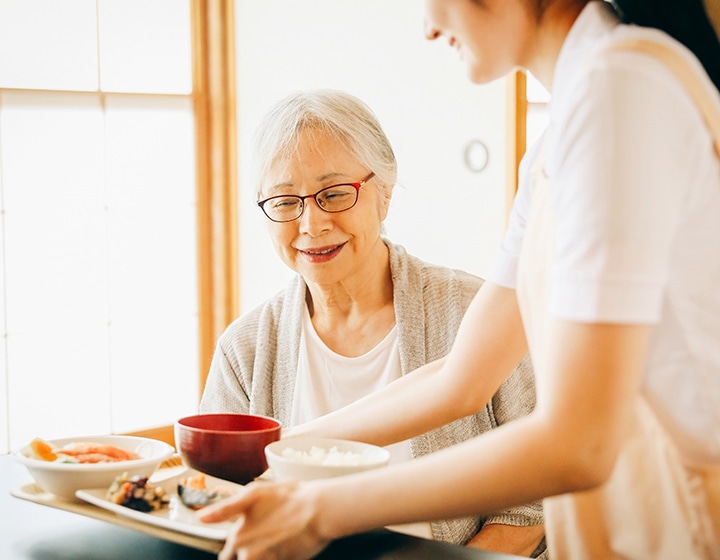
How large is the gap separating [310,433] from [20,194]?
A: 2.96 meters

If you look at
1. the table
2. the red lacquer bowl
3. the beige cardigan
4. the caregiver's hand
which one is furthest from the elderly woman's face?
the caregiver's hand

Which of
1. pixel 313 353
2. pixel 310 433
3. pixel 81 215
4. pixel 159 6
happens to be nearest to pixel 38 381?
pixel 81 215

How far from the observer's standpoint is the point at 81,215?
13.3 feet

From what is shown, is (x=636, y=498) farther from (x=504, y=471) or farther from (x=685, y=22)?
(x=685, y=22)

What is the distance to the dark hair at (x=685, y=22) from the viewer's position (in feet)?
2.82

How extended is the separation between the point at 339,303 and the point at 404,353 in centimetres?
23

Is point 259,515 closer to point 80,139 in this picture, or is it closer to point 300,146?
point 300,146

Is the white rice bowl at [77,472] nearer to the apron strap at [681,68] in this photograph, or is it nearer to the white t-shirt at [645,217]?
the white t-shirt at [645,217]

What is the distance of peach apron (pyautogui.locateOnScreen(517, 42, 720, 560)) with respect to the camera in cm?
89

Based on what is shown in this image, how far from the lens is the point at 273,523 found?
2.92 ft

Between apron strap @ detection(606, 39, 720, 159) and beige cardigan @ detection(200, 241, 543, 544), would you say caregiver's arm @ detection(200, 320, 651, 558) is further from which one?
beige cardigan @ detection(200, 241, 543, 544)

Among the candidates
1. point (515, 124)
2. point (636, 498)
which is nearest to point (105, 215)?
point (515, 124)

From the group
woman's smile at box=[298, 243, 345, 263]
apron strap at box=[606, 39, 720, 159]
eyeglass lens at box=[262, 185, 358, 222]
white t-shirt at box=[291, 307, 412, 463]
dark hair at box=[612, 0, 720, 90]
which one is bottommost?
white t-shirt at box=[291, 307, 412, 463]

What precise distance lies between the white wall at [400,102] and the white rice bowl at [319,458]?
2.56 meters
